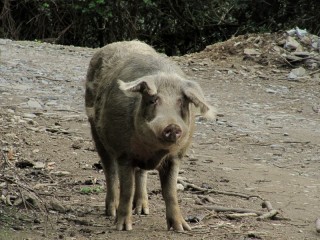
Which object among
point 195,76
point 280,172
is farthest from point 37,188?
point 195,76

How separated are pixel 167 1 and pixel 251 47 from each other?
6.50 metres

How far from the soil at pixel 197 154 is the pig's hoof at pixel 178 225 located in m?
0.07

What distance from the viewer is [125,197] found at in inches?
226

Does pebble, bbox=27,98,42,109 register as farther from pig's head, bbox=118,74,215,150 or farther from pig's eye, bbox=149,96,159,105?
pig's eye, bbox=149,96,159,105

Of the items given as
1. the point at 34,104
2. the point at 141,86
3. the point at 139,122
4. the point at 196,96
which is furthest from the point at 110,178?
the point at 34,104

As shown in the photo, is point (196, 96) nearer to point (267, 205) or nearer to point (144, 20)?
point (267, 205)

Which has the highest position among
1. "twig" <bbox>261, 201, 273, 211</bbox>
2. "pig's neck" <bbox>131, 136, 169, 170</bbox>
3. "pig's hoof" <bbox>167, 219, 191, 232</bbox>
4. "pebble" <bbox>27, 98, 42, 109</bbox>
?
"pig's neck" <bbox>131, 136, 169, 170</bbox>

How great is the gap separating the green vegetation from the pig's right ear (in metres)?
13.7

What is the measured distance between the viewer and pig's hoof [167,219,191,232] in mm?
5703

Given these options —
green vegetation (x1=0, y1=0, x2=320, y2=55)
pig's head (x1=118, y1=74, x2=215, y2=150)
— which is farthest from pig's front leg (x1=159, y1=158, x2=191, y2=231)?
green vegetation (x1=0, y1=0, x2=320, y2=55)

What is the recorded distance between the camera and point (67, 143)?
8430 mm

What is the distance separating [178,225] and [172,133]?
1016 millimetres

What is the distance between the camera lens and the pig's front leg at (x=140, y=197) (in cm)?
627

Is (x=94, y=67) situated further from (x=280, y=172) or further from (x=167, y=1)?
(x=167, y=1)
